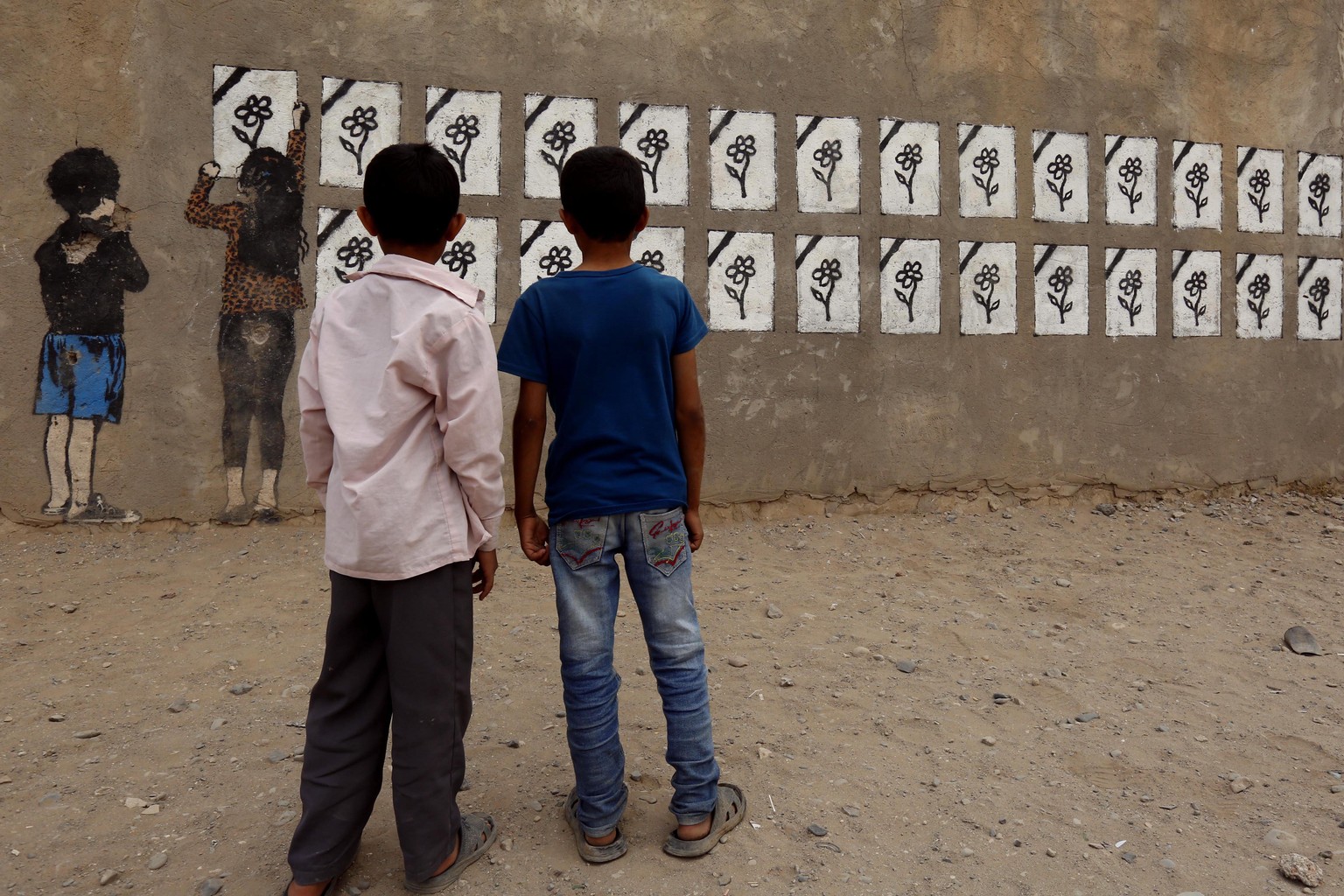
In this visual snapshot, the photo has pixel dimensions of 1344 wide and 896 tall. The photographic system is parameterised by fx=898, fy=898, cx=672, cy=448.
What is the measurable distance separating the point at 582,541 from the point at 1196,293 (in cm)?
478

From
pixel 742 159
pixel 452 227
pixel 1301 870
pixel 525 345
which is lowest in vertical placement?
pixel 1301 870

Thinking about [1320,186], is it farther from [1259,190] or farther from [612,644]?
[612,644]

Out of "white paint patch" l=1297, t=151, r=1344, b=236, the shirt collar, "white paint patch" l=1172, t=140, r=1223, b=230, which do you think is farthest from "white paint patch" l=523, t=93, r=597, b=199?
"white paint patch" l=1297, t=151, r=1344, b=236

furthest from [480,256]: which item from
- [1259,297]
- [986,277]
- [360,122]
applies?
[1259,297]

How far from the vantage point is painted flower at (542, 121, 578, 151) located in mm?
4301

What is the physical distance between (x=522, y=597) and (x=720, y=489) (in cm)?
131

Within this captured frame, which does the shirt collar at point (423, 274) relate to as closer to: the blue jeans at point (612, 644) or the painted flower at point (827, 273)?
the blue jeans at point (612, 644)

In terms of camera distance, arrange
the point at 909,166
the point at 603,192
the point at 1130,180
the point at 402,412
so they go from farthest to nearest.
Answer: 1. the point at 1130,180
2. the point at 909,166
3. the point at 603,192
4. the point at 402,412

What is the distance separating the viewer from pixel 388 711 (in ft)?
5.80

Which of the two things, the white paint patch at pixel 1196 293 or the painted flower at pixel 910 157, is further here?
the white paint patch at pixel 1196 293

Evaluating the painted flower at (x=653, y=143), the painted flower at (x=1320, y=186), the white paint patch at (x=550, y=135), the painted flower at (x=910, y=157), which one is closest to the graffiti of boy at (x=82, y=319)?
the white paint patch at (x=550, y=135)

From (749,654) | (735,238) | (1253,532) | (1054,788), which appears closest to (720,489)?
(735,238)

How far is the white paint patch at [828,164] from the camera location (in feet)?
15.1

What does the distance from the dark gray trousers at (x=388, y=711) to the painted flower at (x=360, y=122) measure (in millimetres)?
3039
